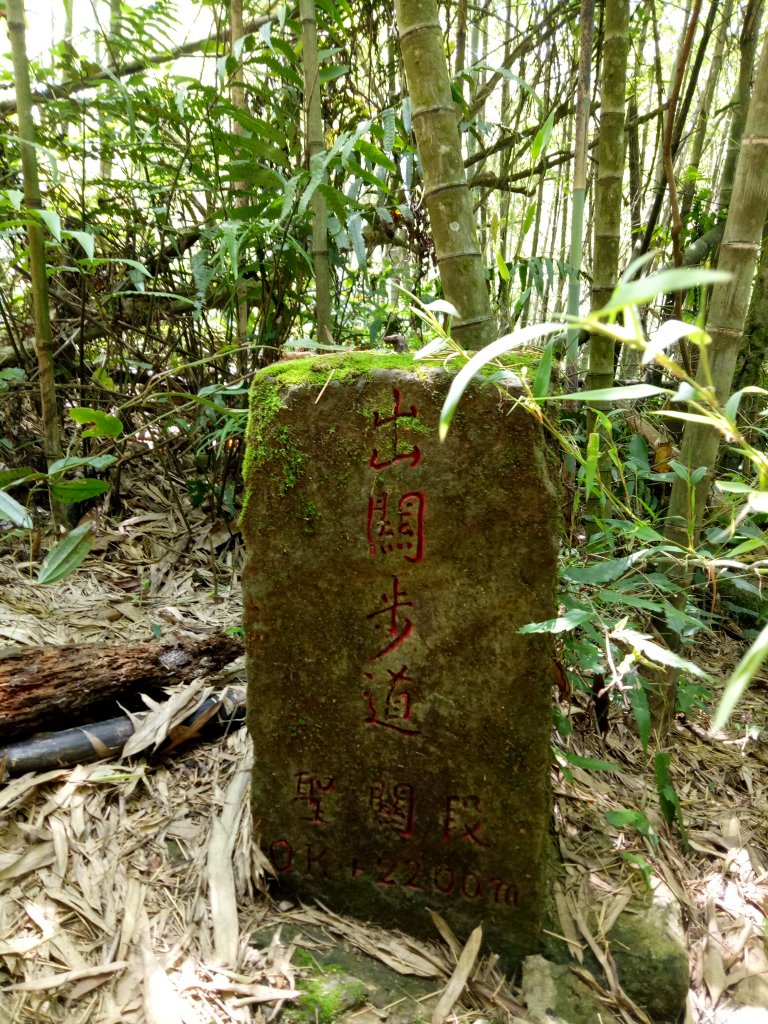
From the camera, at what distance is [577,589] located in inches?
66.3

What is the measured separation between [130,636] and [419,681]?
1.02 m

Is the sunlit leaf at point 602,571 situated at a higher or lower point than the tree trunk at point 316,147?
lower

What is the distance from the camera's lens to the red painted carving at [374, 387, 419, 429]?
116 cm

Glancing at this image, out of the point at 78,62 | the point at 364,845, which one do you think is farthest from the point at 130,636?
the point at 78,62

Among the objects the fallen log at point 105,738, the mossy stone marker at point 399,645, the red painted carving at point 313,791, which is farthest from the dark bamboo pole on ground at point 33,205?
the red painted carving at point 313,791

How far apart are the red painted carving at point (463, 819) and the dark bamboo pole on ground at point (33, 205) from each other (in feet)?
4.63

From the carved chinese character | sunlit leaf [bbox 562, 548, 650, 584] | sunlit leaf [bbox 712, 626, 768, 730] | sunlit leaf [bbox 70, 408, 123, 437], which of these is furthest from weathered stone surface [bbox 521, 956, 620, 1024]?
sunlit leaf [bbox 70, 408, 123, 437]

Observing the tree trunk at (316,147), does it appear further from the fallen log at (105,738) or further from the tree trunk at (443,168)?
the fallen log at (105,738)

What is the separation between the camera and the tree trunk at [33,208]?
5.41 feet

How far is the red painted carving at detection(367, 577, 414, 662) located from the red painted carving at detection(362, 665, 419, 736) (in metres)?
0.05

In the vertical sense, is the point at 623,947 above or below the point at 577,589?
below

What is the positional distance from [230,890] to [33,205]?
1621 mm

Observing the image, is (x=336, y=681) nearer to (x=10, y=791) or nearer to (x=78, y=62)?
(x=10, y=791)

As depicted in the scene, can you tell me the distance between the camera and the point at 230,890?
135 cm
